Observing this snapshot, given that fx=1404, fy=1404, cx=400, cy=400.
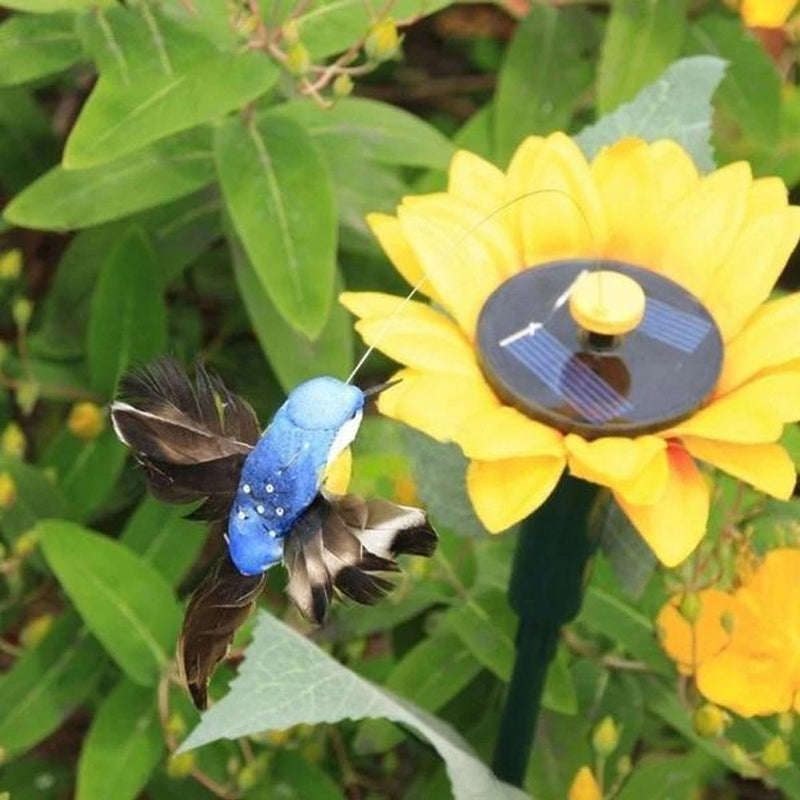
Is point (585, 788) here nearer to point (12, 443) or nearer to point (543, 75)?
point (12, 443)

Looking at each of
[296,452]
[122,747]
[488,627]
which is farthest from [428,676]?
[296,452]

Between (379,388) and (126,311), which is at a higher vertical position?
(379,388)

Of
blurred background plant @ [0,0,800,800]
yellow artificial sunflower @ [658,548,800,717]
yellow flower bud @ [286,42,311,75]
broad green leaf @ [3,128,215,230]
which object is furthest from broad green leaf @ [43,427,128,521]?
yellow artificial sunflower @ [658,548,800,717]

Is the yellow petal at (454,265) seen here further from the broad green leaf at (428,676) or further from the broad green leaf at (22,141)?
the broad green leaf at (22,141)

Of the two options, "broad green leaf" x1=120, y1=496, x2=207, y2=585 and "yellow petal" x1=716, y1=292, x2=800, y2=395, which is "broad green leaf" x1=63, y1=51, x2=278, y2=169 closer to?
"broad green leaf" x1=120, y1=496, x2=207, y2=585

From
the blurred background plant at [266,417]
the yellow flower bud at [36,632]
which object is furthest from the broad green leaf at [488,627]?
the yellow flower bud at [36,632]

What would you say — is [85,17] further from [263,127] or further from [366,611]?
[366,611]
